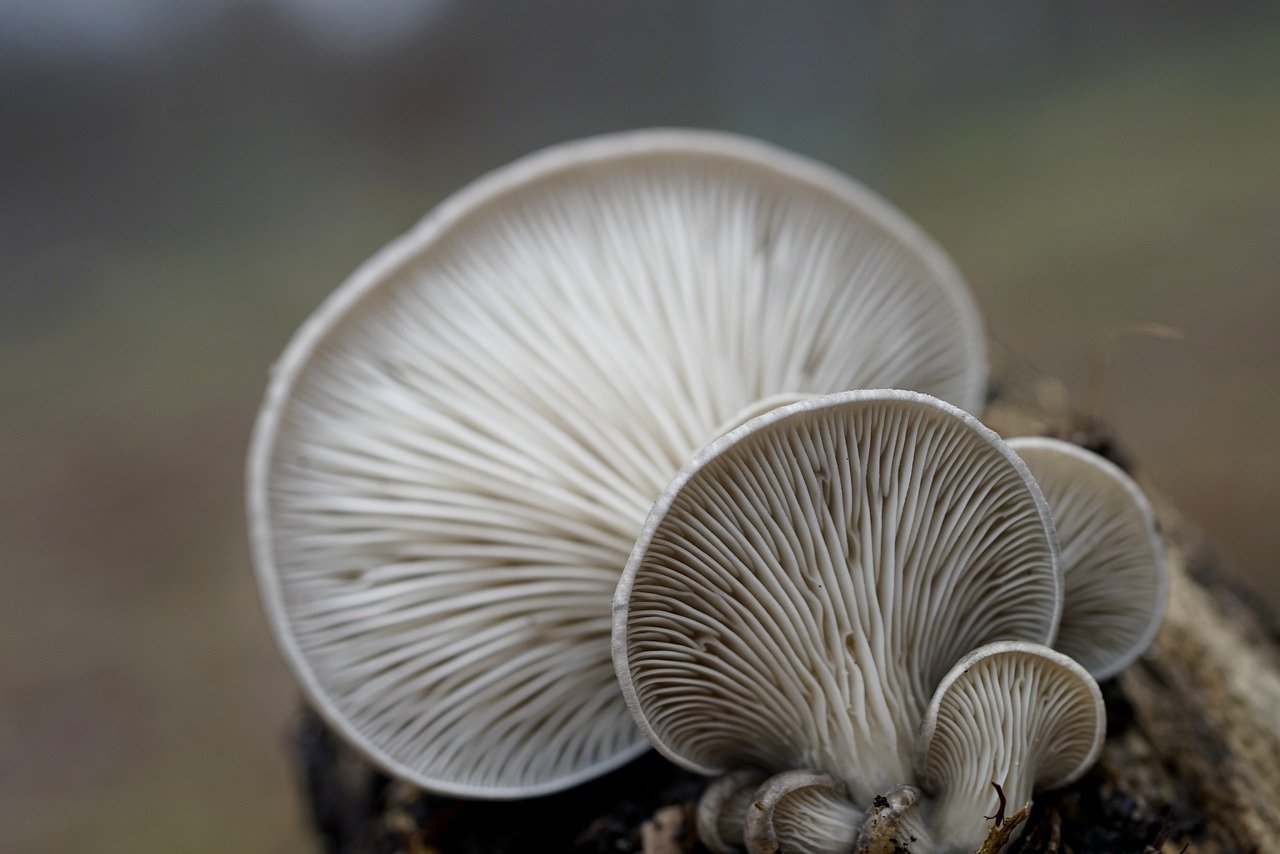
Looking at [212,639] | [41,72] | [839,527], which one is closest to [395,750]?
[839,527]

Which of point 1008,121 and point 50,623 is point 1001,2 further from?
point 50,623

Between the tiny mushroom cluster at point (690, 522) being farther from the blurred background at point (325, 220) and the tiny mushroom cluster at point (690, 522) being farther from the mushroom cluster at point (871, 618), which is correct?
the blurred background at point (325, 220)

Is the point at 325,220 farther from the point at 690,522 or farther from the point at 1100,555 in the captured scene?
the point at 1100,555

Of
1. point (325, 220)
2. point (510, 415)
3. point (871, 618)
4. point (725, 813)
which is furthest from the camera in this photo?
point (325, 220)

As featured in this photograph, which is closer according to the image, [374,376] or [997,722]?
[997,722]

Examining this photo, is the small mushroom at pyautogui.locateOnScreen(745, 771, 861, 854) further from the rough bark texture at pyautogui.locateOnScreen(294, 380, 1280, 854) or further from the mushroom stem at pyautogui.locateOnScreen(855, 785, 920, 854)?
the rough bark texture at pyautogui.locateOnScreen(294, 380, 1280, 854)

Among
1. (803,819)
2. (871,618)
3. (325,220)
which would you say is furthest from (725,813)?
(325,220)

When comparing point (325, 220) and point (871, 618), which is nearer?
point (871, 618)
